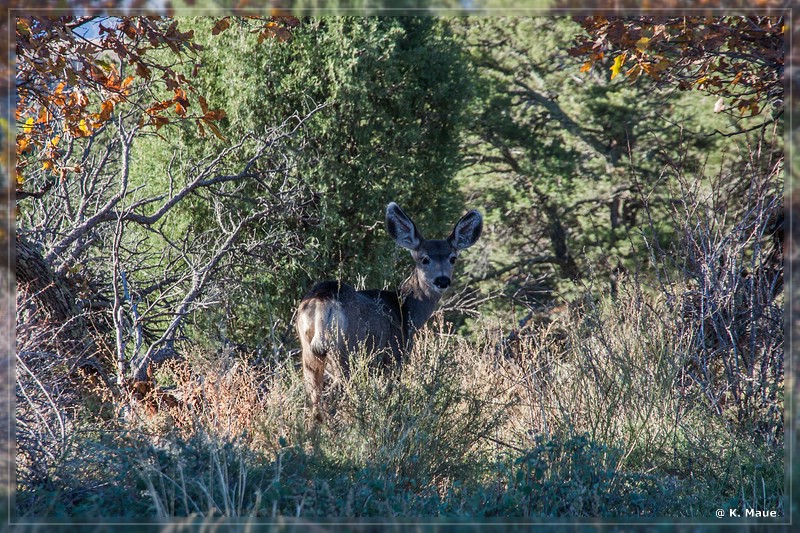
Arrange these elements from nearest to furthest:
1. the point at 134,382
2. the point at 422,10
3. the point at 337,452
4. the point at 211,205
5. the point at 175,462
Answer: the point at 422,10
the point at 175,462
the point at 337,452
the point at 134,382
the point at 211,205

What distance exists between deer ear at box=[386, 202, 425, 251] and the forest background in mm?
838

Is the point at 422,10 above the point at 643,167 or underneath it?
underneath

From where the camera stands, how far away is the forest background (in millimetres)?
5109

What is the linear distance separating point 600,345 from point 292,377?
112 inches

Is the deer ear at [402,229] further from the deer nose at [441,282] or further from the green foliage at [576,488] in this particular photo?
the green foliage at [576,488]

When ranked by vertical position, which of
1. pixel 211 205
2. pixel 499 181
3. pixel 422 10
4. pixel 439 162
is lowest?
pixel 422 10

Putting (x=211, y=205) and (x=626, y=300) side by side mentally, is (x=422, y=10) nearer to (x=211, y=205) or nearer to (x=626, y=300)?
(x=626, y=300)

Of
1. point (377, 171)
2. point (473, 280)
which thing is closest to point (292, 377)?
point (377, 171)

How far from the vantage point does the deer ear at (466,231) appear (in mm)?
8680

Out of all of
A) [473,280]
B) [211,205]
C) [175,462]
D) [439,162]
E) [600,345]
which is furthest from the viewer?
[473,280]

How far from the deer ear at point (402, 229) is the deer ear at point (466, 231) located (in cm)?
35

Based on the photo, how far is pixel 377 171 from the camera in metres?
10.7

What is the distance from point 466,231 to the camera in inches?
346

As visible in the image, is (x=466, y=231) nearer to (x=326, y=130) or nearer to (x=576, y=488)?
(x=326, y=130)
